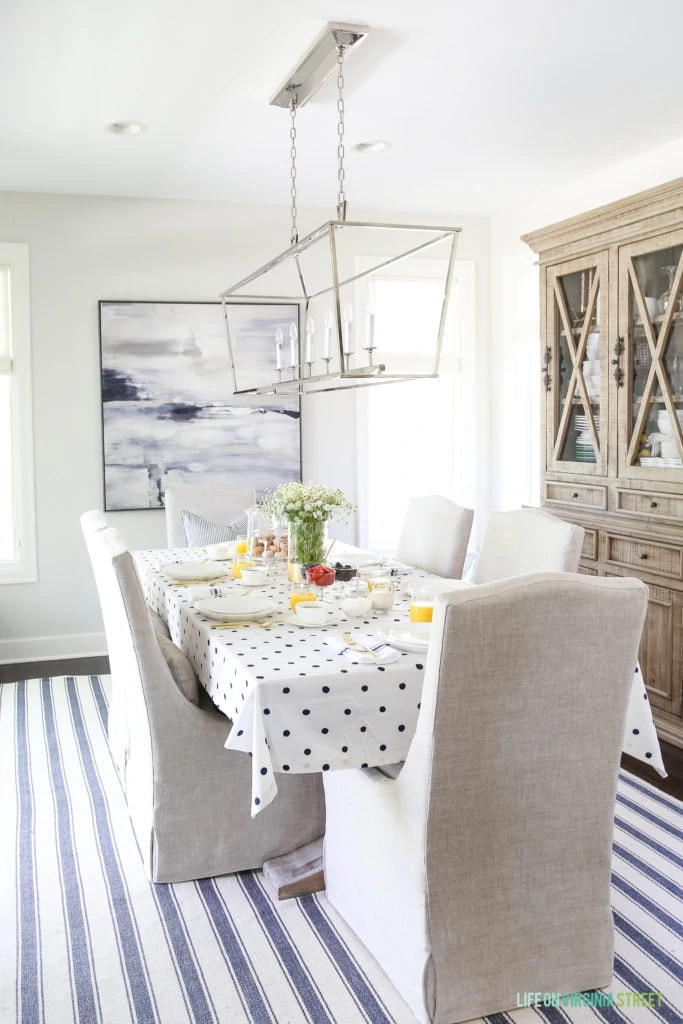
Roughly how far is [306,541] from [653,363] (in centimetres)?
167

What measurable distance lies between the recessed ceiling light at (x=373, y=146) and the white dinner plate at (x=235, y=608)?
7.78 ft

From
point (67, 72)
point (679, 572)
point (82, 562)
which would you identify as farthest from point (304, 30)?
point (82, 562)

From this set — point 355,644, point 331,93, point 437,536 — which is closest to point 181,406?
point 437,536

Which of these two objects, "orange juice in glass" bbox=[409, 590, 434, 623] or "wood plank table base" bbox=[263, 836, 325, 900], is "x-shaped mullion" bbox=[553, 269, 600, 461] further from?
"wood plank table base" bbox=[263, 836, 325, 900]

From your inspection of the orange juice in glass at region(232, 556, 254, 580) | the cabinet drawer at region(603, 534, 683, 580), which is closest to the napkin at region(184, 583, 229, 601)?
the orange juice in glass at region(232, 556, 254, 580)

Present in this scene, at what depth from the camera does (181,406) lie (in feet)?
16.9

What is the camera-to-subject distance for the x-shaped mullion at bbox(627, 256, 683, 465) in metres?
3.60

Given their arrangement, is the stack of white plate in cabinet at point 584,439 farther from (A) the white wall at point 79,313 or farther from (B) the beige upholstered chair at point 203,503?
(A) the white wall at point 79,313

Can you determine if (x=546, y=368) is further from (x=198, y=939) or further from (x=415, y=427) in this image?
(x=198, y=939)

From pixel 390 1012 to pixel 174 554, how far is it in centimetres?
234

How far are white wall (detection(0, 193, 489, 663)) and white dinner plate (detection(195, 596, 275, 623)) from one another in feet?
8.28

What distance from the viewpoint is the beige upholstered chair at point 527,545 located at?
9.52 feet

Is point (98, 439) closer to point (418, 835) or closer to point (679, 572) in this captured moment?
point (679, 572)

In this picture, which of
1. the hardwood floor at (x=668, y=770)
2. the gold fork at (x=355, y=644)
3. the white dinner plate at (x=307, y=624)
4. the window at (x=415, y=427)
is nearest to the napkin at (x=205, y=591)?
the white dinner plate at (x=307, y=624)
